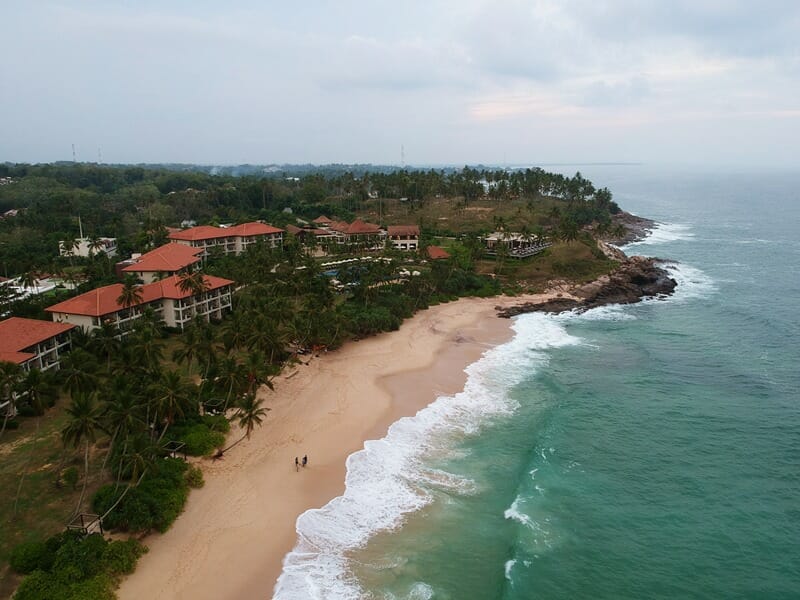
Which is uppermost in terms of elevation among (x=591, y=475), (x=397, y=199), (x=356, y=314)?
(x=397, y=199)

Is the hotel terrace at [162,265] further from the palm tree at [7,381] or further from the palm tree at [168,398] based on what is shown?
the palm tree at [168,398]

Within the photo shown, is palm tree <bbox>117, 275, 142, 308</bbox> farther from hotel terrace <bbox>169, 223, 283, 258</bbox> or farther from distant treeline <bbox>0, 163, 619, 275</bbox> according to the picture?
distant treeline <bbox>0, 163, 619, 275</bbox>

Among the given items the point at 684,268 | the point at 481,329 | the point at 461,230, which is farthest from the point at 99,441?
the point at 684,268

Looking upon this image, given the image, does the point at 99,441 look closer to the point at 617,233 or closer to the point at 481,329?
the point at 481,329

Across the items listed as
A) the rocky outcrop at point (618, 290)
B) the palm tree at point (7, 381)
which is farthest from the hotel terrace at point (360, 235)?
the palm tree at point (7, 381)

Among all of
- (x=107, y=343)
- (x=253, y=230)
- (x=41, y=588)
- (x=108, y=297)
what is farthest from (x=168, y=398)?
(x=253, y=230)

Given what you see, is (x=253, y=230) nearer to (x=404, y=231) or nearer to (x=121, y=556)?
(x=404, y=231)
